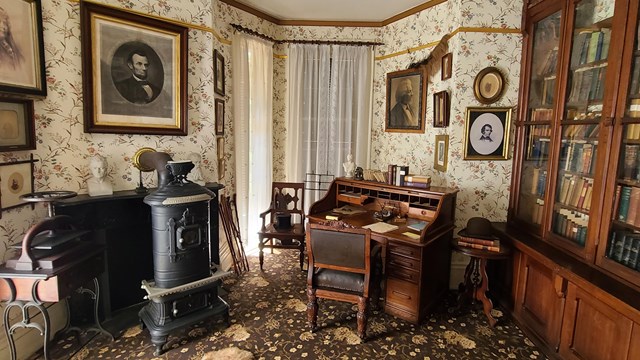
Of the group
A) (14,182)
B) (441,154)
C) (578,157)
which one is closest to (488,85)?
(441,154)

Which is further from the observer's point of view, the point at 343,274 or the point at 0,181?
the point at 343,274

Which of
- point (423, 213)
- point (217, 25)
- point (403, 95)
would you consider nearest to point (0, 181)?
point (217, 25)

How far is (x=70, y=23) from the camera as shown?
2445 millimetres

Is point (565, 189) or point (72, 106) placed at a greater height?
point (72, 106)

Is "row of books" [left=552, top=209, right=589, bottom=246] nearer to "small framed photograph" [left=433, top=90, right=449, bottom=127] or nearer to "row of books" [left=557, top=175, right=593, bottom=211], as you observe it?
"row of books" [left=557, top=175, right=593, bottom=211]

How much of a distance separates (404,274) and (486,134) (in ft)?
5.02

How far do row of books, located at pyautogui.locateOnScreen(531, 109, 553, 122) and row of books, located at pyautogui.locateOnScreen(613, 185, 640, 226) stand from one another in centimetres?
81

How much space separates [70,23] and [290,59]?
2301mm

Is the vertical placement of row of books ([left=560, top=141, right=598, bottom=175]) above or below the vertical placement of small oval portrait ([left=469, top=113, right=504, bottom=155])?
below

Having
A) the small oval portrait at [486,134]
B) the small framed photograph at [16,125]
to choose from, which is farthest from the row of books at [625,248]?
the small framed photograph at [16,125]

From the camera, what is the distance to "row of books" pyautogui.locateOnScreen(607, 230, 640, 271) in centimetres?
195

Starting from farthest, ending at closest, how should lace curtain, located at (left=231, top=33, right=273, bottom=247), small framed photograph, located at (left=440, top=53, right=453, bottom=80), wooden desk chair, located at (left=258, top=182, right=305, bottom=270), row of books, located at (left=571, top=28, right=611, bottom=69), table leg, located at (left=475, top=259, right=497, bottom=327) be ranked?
lace curtain, located at (left=231, top=33, right=273, bottom=247), wooden desk chair, located at (left=258, top=182, right=305, bottom=270), small framed photograph, located at (left=440, top=53, right=453, bottom=80), table leg, located at (left=475, top=259, right=497, bottom=327), row of books, located at (left=571, top=28, right=611, bottom=69)

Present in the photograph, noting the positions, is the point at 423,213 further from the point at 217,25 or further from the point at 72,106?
the point at 72,106

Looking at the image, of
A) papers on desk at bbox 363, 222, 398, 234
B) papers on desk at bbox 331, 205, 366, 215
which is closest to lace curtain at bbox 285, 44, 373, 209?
papers on desk at bbox 331, 205, 366, 215
